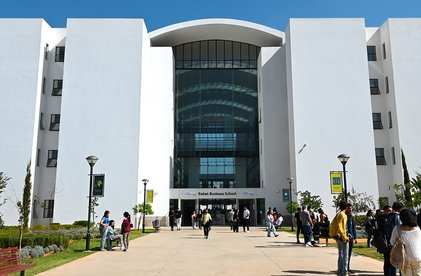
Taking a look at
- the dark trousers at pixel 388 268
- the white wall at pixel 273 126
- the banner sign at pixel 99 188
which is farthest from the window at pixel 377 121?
the dark trousers at pixel 388 268

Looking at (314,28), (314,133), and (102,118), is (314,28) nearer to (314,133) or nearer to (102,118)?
(314,133)

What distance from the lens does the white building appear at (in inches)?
1305

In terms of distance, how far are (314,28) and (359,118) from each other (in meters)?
9.11

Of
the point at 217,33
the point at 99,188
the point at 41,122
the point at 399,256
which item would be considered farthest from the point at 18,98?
the point at 399,256

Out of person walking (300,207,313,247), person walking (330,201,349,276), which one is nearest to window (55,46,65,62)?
person walking (300,207,313,247)

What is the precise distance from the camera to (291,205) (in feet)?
103

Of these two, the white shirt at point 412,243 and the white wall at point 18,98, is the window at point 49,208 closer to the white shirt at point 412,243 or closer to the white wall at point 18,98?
the white wall at point 18,98

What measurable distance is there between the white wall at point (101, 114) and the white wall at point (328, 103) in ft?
45.5

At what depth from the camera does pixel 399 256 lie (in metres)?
6.10

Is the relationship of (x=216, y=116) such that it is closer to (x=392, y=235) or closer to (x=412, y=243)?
(x=392, y=235)

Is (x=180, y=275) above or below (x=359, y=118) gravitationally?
below

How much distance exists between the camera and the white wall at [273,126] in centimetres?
3697

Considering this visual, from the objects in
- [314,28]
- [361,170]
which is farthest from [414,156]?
[314,28]

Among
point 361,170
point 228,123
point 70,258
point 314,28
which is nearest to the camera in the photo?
point 70,258
